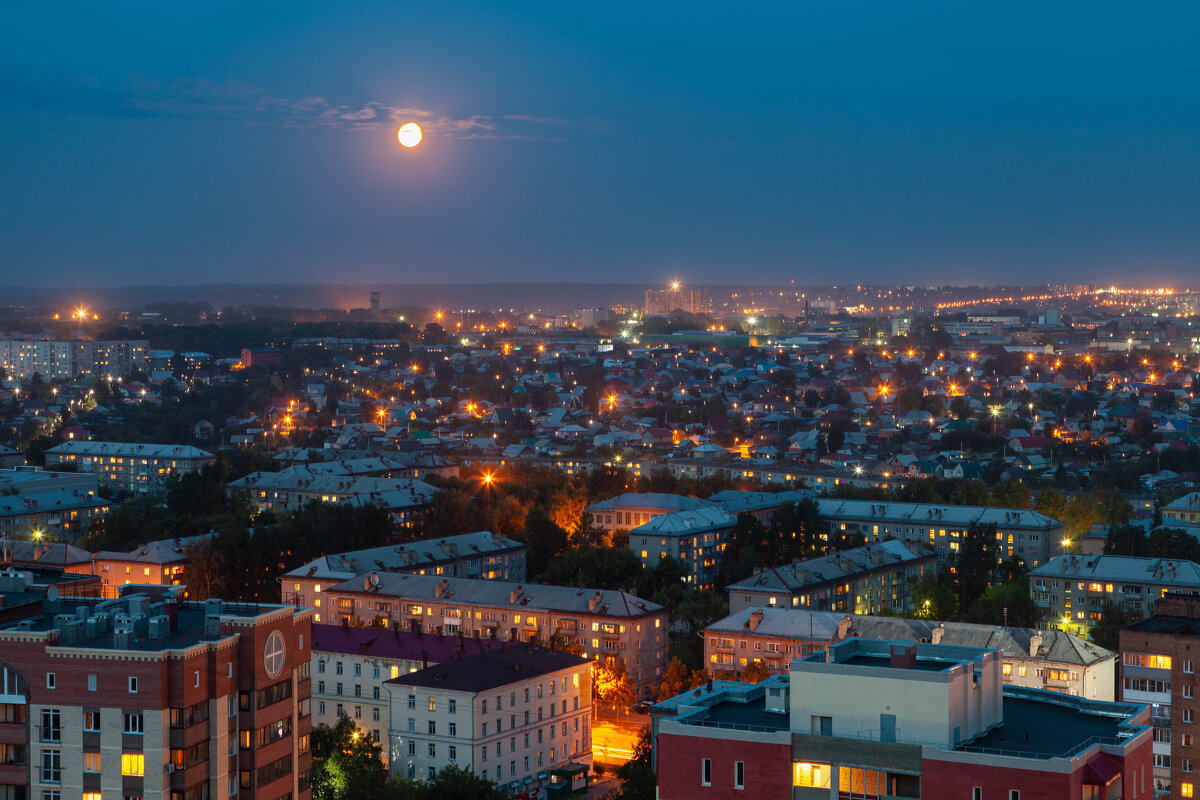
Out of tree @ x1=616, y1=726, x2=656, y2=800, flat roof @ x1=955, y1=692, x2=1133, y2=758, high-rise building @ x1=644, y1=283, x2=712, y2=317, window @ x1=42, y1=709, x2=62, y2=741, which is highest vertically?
high-rise building @ x1=644, y1=283, x2=712, y2=317

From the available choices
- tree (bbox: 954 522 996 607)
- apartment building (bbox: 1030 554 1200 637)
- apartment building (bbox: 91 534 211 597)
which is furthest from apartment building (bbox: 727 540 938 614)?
apartment building (bbox: 91 534 211 597)

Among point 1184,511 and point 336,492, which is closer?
point 1184,511

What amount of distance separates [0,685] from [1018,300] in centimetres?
13076

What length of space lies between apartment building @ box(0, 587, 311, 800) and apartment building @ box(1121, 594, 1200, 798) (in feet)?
23.9

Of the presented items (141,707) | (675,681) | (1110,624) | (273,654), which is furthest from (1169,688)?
(141,707)

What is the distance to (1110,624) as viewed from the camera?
18.5 m

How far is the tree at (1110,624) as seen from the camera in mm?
17547

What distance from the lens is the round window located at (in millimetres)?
9547

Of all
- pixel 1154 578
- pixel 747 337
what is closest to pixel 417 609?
pixel 1154 578

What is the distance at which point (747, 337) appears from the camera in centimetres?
8600

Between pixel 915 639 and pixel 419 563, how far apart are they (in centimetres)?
930

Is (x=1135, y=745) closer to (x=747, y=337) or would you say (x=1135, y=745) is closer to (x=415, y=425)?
(x=415, y=425)

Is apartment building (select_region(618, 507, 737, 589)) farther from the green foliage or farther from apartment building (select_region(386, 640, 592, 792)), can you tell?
apartment building (select_region(386, 640, 592, 792))

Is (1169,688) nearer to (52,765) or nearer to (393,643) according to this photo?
(393,643)
